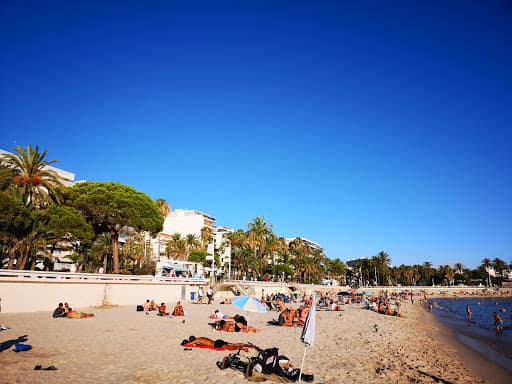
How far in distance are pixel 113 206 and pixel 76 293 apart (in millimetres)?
12324

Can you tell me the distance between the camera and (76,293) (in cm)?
2433

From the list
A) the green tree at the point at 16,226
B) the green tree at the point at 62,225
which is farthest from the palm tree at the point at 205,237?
the green tree at the point at 16,226

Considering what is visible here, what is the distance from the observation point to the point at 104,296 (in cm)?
2658

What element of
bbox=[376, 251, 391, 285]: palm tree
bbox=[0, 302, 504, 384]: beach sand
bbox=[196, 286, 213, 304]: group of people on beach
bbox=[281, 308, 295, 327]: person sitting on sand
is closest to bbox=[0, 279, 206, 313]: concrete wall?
bbox=[196, 286, 213, 304]: group of people on beach

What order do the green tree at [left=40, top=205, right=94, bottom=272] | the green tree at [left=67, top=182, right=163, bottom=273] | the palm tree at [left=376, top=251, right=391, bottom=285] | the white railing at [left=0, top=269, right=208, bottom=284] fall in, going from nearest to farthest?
1. the white railing at [left=0, top=269, right=208, bottom=284]
2. the green tree at [left=40, top=205, right=94, bottom=272]
3. the green tree at [left=67, top=182, right=163, bottom=273]
4. the palm tree at [left=376, top=251, right=391, bottom=285]

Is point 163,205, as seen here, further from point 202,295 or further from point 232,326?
point 232,326

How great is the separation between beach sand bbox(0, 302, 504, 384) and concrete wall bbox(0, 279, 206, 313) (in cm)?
446

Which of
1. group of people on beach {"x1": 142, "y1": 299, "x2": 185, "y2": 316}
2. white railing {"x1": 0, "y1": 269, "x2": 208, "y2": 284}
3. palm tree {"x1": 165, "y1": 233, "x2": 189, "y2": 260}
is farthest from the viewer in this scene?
palm tree {"x1": 165, "y1": 233, "x2": 189, "y2": 260}

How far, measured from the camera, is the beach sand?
798 cm

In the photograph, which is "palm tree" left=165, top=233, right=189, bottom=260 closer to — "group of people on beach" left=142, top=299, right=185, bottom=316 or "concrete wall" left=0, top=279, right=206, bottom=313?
"concrete wall" left=0, top=279, right=206, bottom=313

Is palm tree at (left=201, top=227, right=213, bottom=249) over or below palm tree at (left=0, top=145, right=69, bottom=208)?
below

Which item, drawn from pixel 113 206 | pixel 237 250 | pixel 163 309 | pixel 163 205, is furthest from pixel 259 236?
pixel 163 309

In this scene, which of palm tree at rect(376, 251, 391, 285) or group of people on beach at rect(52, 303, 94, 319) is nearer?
group of people on beach at rect(52, 303, 94, 319)

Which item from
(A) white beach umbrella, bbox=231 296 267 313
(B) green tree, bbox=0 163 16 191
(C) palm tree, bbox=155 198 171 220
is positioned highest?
(C) palm tree, bbox=155 198 171 220
